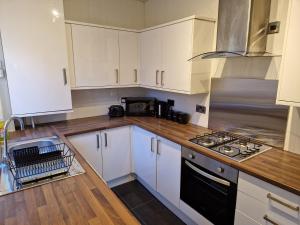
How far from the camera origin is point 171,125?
8.17 ft

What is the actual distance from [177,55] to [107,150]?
4.54ft

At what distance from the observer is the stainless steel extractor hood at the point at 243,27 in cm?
160

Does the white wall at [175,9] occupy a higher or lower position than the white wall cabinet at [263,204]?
higher

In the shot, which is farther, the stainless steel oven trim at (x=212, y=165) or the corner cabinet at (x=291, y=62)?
the stainless steel oven trim at (x=212, y=165)

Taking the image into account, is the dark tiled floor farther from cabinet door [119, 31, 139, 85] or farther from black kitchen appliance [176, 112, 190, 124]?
cabinet door [119, 31, 139, 85]

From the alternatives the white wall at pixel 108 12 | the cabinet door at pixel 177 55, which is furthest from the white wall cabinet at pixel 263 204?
the white wall at pixel 108 12

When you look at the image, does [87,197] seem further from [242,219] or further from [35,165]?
[242,219]

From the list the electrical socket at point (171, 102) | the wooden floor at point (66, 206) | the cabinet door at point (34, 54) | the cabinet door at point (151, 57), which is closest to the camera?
the wooden floor at point (66, 206)

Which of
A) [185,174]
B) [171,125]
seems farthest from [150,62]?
[185,174]

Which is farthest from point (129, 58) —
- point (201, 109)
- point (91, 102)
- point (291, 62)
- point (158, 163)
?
point (291, 62)

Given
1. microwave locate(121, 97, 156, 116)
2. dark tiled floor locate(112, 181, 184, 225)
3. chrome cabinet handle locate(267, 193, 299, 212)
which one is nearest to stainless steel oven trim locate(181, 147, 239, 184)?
chrome cabinet handle locate(267, 193, 299, 212)

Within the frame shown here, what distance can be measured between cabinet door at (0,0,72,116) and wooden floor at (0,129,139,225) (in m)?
1.22

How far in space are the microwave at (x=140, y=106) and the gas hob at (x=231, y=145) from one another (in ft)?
3.40

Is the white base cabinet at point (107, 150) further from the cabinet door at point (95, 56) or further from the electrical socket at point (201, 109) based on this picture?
the electrical socket at point (201, 109)
